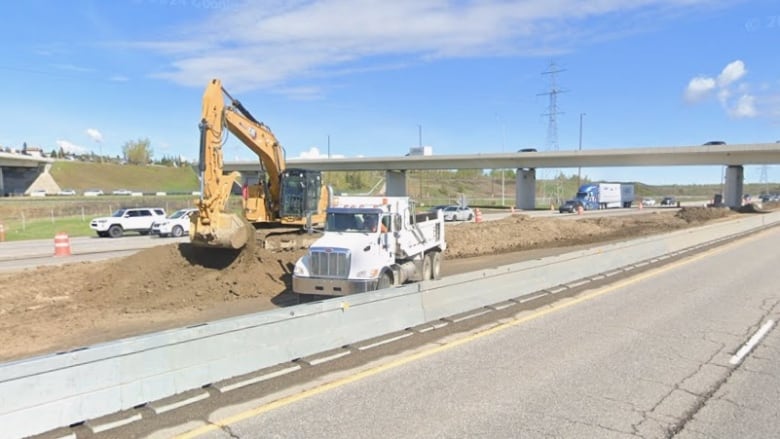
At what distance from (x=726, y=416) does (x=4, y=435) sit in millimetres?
6491

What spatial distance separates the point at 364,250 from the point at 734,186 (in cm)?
7207

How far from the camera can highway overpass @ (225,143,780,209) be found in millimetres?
63188

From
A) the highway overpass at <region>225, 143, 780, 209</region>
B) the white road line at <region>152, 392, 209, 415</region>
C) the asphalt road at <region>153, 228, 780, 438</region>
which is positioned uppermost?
the highway overpass at <region>225, 143, 780, 209</region>

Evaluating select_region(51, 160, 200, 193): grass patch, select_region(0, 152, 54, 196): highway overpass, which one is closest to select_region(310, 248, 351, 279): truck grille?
select_region(0, 152, 54, 196): highway overpass

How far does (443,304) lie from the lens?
9.85 meters

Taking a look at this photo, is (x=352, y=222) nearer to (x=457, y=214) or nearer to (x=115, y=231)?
(x=115, y=231)

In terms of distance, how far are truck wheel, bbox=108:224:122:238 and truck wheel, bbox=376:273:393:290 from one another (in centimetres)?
2878

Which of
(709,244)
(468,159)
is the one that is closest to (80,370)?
(709,244)

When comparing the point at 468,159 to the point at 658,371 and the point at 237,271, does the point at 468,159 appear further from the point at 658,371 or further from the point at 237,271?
the point at 658,371

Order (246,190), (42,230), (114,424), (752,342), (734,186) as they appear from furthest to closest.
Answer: (734,186), (42,230), (246,190), (752,342), (114,424)

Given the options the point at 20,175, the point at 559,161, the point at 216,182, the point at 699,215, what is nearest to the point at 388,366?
the point at 216,182

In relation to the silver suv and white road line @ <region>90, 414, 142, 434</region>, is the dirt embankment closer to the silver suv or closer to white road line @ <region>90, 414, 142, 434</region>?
white road line @ <region>90, 414, 142, 434</region>

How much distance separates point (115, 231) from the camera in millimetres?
35656

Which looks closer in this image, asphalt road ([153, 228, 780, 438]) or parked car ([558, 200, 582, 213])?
asphalt road ([153, 228, 780, 438])
